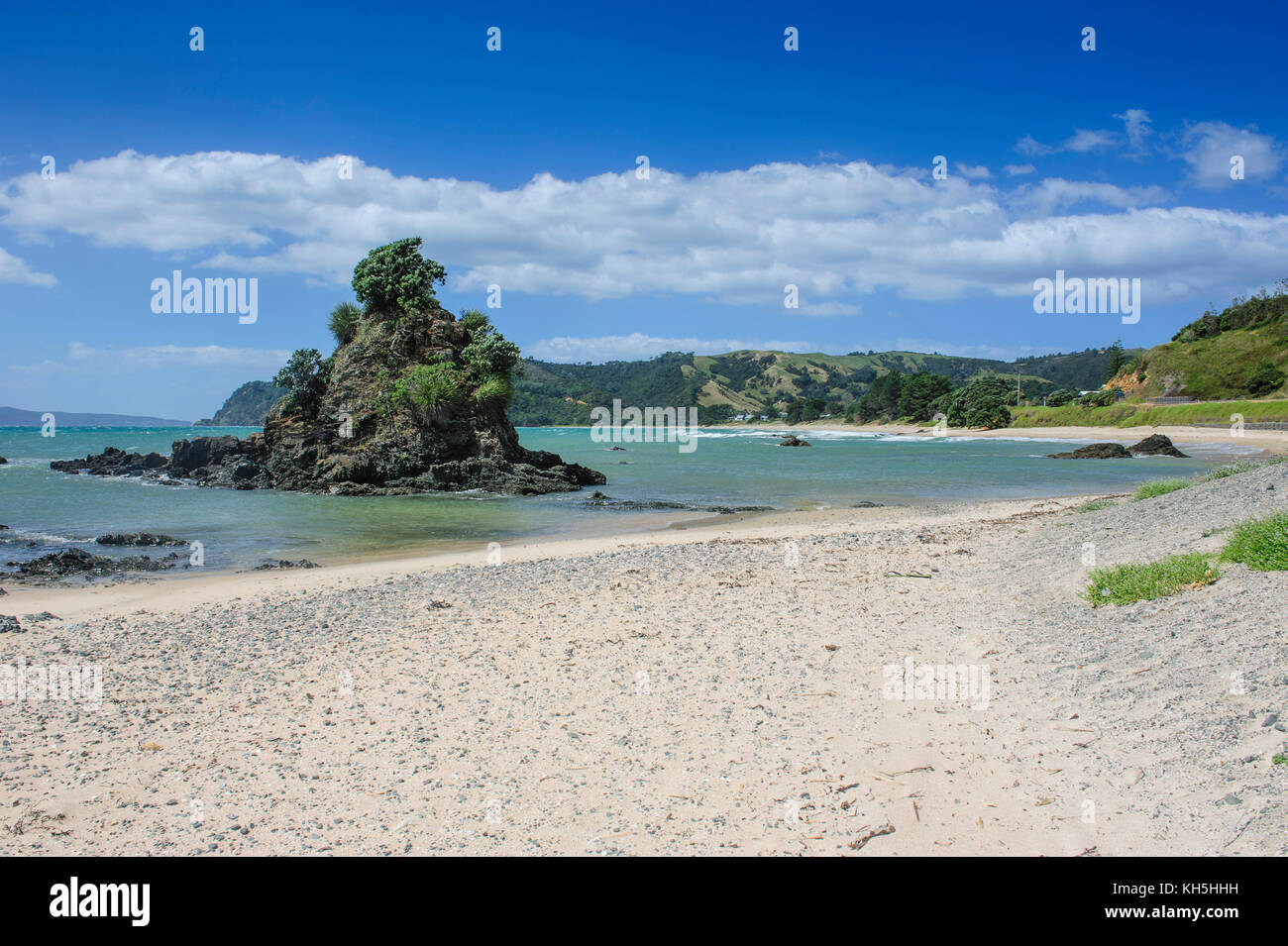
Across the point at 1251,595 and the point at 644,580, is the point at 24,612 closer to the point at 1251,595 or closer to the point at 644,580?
the point at 644,580

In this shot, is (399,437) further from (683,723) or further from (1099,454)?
(1099,454)

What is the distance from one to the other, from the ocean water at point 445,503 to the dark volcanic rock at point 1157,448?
2.36 meters

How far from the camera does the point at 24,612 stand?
12.7m

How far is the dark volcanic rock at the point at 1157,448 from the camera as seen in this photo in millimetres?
55306

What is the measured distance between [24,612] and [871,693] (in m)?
13.9

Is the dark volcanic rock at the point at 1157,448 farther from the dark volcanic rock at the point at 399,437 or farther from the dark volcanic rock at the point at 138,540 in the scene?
the dark volcanic rock at the point at 138,540

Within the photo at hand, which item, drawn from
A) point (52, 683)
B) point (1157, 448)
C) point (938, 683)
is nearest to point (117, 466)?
point (52, 683)

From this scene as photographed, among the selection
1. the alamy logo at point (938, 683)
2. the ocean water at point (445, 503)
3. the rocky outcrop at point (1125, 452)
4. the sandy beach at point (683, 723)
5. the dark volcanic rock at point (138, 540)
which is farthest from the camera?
the rocky outcrop at point (1125, 452)

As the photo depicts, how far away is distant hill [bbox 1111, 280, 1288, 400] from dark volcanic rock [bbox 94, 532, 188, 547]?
101 metres

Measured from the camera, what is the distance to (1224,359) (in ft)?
297
